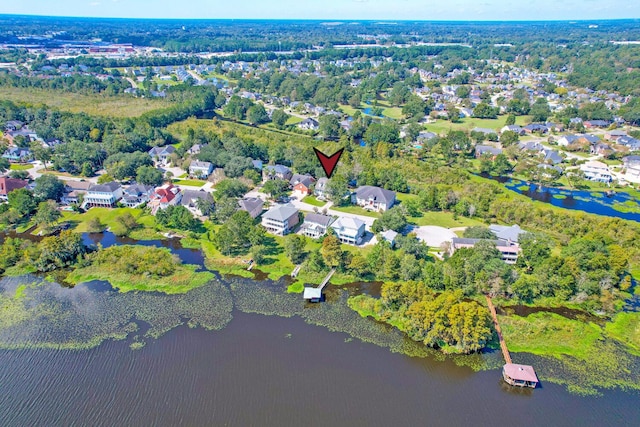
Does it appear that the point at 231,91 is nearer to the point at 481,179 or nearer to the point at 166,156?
the point at 166,156

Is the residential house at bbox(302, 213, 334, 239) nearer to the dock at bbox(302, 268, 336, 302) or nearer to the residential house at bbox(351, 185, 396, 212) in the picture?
the residential house at bbox(351, 185, 396, 212)

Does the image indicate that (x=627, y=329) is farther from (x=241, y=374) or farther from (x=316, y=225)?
(x=241, y=374)

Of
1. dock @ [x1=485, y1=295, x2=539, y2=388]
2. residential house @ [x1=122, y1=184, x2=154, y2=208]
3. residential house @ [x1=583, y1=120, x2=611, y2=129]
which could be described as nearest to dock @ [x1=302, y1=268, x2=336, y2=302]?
dock @ [x1=485, y1=295, x2=539, y2=388]

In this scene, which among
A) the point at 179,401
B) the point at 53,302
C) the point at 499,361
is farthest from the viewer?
the point at 53,302

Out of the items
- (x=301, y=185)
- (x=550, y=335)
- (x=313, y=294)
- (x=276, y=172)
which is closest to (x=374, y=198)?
(x=301, y=185)

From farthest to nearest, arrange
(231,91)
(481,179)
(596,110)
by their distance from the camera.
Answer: (231,91) < (596,110) < (481,179)

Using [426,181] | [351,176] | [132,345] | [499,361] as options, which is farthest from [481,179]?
[132,345]

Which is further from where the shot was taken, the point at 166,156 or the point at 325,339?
the point at 166,156
